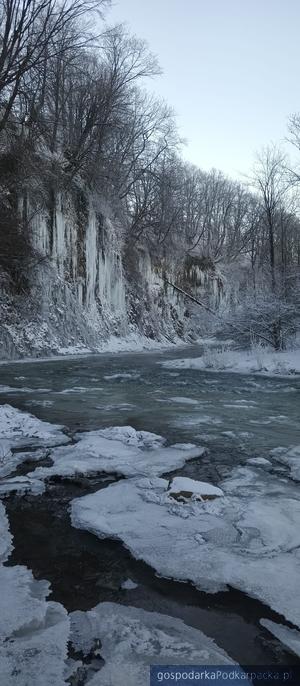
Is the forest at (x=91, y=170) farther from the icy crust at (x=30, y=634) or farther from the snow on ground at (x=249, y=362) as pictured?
the icy crust at (x=30, y=634)

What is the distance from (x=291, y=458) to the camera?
5.30m

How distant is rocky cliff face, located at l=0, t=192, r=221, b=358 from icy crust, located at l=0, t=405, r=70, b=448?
1196 cm

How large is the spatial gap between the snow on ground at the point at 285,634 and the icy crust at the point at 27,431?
12.8ft

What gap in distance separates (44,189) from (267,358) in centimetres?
1341

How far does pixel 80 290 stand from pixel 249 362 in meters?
10.9

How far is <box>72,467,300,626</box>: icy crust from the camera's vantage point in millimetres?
2748

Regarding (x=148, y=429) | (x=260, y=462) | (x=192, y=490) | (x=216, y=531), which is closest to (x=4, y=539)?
(x=216, y=531)

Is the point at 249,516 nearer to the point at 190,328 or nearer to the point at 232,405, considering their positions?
the point at 232,405

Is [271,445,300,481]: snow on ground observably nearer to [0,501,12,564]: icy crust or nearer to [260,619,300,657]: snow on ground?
[260,619,300,657]: snow on ground

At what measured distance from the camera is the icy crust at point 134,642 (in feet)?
6.54

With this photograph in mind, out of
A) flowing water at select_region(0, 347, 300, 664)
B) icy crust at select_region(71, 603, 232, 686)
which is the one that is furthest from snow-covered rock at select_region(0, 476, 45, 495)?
icy crust at select_region(71, 603, 232, 686)

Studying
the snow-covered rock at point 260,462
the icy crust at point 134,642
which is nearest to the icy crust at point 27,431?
the snow-covered rock at point 260,462


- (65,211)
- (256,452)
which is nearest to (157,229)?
(65,211)

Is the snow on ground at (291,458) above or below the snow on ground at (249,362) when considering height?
below
